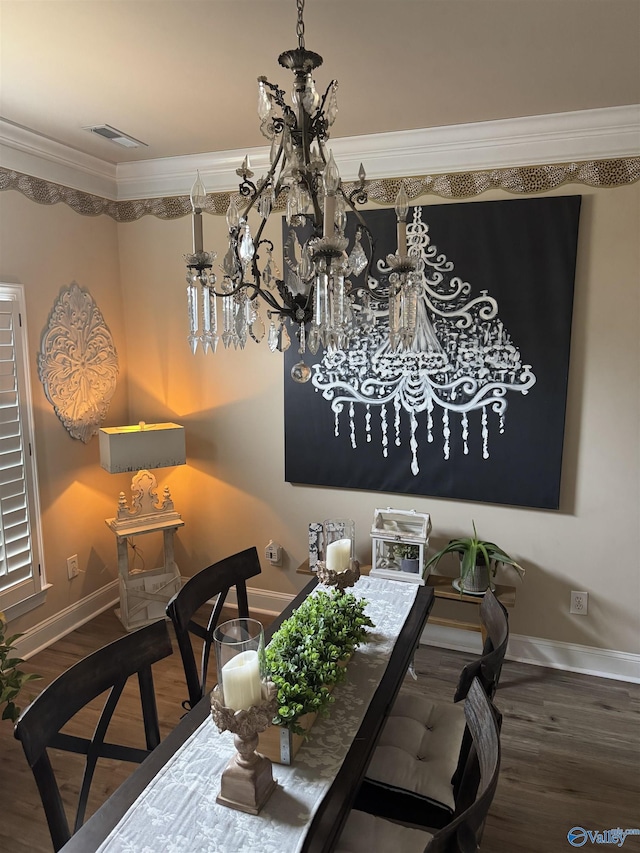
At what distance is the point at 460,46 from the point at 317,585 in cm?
208

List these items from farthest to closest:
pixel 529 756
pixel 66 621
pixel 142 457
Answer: pixel 66 621, pixel 142 457, pixel 529 756

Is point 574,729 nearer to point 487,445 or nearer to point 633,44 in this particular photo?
point 487,445

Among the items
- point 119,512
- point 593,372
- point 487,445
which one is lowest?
point 119,512

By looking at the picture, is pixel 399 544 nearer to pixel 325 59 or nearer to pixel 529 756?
pixel 529 756

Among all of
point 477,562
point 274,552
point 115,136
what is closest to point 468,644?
point 477,562

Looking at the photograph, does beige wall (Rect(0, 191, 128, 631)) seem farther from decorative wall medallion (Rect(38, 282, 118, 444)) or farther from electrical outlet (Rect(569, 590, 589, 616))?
electrical outlet (Rect(569, 590, 589, 616))

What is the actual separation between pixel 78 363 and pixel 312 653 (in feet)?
8.44

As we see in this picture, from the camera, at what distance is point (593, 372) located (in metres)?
2.92

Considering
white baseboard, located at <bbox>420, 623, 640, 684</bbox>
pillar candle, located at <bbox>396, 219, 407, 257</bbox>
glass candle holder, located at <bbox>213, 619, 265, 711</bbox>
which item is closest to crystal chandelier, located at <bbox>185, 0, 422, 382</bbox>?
pillar candle, located at <bbox>396, 219, 407, 257</bbox>

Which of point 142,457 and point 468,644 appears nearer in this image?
point 468,644

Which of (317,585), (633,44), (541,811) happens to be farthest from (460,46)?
(541,811)

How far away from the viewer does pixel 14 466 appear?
3.09 meters

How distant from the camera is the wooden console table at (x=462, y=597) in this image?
3002 millimetres

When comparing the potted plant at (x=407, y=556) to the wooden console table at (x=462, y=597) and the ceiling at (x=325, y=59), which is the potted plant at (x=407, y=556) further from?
the ceiling at (x=325, y=59)
